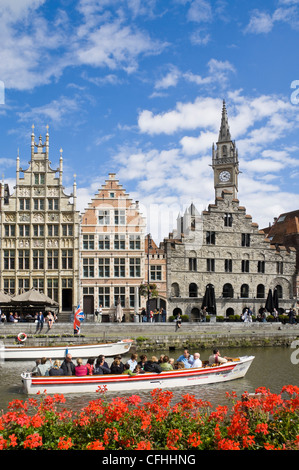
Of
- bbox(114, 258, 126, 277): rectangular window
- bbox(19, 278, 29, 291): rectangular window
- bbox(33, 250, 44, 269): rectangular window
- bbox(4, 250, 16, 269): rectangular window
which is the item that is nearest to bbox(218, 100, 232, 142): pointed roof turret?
bbox(114, 258, 126, 277): rectangular window

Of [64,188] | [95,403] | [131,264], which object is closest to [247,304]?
[131,264]

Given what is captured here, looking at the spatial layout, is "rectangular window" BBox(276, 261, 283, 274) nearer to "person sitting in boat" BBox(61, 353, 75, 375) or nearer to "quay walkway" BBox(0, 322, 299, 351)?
"quay walkway" BBox(0, 322, 299, 351)

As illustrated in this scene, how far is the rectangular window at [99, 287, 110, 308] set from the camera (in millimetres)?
46219

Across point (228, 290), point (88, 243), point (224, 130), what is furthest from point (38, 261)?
point (224, 130)

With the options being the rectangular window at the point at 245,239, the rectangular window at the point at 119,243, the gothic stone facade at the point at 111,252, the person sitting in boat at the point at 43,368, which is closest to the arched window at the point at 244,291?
the rectangular window at the point at 245,239

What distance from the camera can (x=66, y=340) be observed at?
31812mm

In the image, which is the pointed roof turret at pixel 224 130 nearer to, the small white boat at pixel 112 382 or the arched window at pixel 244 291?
the arched window at pixel 244 291

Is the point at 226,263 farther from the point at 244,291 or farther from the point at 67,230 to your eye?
the point at 67,230

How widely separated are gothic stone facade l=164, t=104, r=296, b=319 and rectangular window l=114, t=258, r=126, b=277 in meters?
4.69

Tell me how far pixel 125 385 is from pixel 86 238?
29351mm

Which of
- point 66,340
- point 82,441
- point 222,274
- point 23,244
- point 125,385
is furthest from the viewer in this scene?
point 222,274

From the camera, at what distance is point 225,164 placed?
8694 centimetres

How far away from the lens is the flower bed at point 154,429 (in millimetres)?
8078
